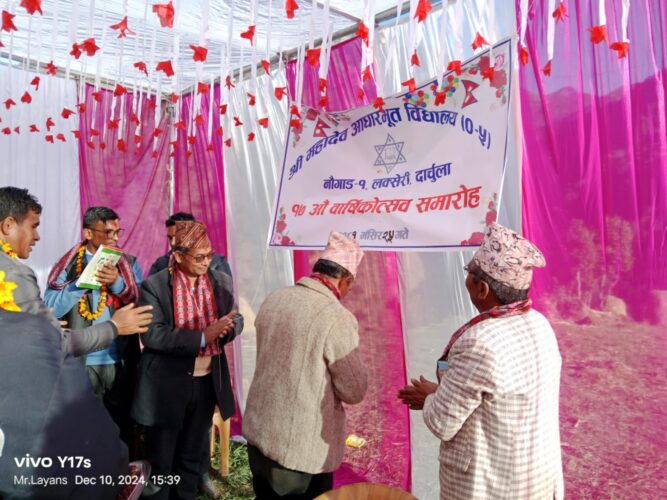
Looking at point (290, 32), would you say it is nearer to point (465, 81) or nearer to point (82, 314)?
point (465, 81)

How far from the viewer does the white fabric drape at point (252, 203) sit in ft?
13.1

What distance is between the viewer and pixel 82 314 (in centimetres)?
283

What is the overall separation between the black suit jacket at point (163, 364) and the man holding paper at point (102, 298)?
29 cm

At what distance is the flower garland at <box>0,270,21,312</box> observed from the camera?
1.47 m

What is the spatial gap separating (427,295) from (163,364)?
146 centimetres

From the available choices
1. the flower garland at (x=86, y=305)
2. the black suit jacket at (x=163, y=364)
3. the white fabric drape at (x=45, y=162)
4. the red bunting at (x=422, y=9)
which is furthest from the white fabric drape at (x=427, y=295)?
the white fabric drape at (x=45, y=162)

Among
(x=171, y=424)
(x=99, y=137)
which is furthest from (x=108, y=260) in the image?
(x=99, y=137)

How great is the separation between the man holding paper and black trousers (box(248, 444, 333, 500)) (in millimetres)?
1171

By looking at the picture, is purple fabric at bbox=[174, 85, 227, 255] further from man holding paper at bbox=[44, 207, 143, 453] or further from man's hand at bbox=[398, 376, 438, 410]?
man's hand at bbox=[398, 376, 438, 410]

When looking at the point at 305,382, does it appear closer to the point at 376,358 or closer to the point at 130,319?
the point at 130,319

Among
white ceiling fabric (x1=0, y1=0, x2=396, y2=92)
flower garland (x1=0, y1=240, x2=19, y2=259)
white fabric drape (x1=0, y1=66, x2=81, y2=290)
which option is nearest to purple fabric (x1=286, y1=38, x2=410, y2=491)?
white ceiling fabric (x1=0, y1=0, x2=396, y2=92)

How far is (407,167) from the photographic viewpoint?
255cm

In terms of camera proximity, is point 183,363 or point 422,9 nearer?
point 422,9

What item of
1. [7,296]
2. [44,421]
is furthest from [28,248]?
[44,421]
